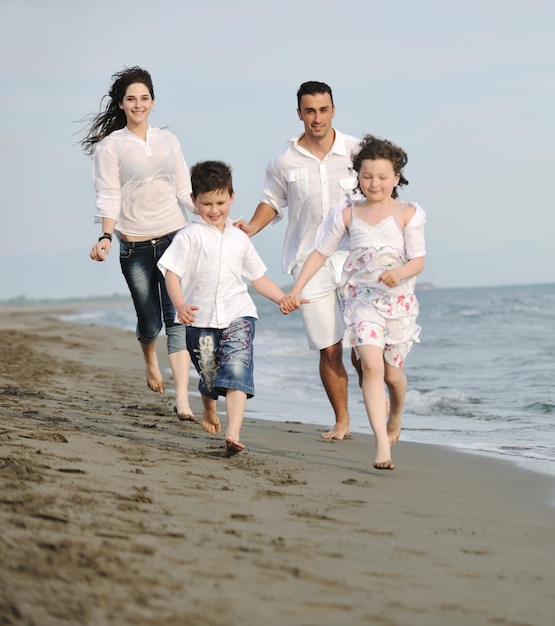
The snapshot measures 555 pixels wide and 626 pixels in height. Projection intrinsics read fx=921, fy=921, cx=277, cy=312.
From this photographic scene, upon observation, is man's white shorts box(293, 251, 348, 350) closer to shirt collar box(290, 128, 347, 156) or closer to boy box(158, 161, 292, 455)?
shirt collar box(290, 128, 347, 156)

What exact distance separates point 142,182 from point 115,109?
1.88 ft

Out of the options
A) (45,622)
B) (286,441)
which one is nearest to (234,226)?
(286,441)

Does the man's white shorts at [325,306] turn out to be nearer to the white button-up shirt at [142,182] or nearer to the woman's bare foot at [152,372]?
the white button-up shirt at [142,182]

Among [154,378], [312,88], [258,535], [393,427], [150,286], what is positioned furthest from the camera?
[154,378]

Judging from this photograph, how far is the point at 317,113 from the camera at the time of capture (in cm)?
582

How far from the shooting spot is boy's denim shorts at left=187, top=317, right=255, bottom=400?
493cm

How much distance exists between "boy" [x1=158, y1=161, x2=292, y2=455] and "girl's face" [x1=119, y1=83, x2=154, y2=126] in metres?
1.27

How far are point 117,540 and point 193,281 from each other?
8.02ft

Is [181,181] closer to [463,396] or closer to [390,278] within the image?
[390,278]

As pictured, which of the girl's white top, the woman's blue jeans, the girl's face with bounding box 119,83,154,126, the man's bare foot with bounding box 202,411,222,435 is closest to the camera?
the girl's white top

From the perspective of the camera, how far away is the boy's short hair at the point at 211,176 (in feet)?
16.1

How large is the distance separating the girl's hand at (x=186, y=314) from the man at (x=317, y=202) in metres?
1.12

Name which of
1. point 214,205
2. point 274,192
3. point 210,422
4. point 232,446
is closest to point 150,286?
point 274,192

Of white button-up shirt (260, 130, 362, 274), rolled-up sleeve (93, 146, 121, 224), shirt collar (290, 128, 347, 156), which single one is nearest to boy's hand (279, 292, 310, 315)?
white button-up shirt (260, 130, 362, 274)
